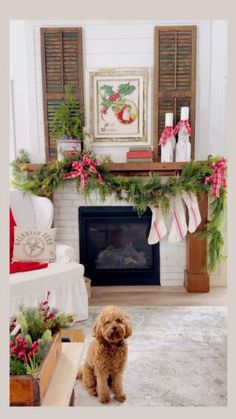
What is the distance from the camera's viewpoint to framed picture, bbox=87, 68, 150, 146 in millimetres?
3055

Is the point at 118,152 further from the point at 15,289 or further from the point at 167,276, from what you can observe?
the point at 15,289

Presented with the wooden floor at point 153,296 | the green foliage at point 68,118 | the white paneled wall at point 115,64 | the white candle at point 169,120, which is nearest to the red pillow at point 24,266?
the wooden floor at point 153,296

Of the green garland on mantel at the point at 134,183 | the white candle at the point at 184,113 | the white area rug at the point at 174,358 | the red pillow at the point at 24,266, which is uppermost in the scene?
the white candle at the point at 184,113

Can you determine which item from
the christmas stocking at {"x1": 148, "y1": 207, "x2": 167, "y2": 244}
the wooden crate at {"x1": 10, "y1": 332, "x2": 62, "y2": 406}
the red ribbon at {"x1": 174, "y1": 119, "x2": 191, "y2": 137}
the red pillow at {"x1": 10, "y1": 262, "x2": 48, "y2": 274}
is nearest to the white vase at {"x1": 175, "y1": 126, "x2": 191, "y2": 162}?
the red ribbon at {"x1": 174, "y1": 119, "x2": 191, "y2": 137}

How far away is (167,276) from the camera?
3.40 meters

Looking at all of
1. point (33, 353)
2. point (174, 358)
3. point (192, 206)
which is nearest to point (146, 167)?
point (192, 206)

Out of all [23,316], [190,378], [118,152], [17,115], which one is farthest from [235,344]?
[17,115]

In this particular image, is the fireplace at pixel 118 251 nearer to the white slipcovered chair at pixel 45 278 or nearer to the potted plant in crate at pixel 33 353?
the white slipcovered chair at pixel 45 278

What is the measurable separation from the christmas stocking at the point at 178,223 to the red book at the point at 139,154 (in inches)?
15.1

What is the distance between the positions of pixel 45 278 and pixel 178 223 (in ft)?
3.71

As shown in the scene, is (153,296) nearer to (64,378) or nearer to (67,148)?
(67,148)

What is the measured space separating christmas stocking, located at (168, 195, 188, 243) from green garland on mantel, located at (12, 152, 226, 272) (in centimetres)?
11

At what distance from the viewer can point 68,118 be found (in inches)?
119

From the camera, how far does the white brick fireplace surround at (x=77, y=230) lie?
330 centimetres
